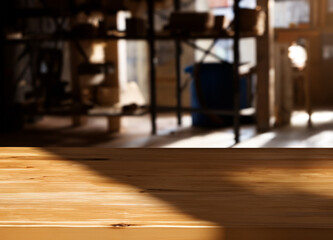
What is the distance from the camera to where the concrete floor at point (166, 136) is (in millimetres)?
4570

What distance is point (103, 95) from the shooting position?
5559 millimetres

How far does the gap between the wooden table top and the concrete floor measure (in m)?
3.02

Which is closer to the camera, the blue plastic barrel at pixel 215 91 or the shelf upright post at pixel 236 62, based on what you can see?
the shelf upright post at pixel 236 62

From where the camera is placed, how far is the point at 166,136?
5.07 metres

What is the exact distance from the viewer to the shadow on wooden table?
0.90 m

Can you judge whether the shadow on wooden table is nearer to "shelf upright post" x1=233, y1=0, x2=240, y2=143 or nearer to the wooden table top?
the wooden table top

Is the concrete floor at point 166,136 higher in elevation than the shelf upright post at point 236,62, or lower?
lower

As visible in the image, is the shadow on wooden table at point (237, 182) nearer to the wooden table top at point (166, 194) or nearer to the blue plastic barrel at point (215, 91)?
the wooden table top at point (166, 194)

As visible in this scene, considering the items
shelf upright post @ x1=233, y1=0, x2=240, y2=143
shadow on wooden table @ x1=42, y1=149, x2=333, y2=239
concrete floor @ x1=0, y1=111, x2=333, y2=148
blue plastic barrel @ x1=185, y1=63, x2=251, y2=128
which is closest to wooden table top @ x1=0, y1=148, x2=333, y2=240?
shadow on wooden table @ x1=42, y1=149, x2=333, y2=239

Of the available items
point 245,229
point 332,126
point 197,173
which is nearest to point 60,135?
point 332,126

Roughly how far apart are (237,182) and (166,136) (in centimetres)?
393

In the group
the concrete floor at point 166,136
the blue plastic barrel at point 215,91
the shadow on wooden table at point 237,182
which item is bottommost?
the concrete floor at point 166,136

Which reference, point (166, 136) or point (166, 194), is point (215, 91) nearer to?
point (166, 136)

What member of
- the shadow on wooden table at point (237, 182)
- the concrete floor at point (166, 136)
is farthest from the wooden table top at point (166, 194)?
the concrete floor at point (166, 136)
